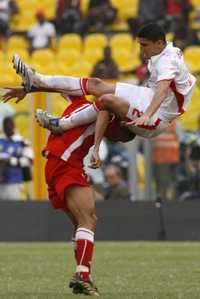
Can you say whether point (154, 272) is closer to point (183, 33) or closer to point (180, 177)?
point (180, 177)

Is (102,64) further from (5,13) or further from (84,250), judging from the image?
(84,250)

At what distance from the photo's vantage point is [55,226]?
1948 centimetres

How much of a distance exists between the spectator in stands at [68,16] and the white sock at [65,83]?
17692mm

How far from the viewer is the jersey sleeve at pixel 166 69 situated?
10555mm

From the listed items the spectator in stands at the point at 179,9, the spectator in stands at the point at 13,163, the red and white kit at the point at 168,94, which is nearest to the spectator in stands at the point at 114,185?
the spectator in stands at the point at 13,163

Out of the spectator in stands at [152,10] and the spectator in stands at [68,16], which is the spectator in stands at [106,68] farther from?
the spectator in stands at [68,16]

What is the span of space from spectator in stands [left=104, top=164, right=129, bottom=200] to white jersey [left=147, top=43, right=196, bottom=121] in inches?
350

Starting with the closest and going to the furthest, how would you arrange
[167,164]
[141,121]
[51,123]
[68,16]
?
[141,121] → [51,123] → [167,164] → [68,16]

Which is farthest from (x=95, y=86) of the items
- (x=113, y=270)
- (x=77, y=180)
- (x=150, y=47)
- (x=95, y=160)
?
(x=113, y=270)

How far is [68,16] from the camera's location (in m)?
28.9

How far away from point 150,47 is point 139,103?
0.51 meters

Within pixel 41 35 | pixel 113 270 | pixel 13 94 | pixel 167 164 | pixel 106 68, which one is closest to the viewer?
pixel 13 94

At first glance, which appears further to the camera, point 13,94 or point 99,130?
point 13,94

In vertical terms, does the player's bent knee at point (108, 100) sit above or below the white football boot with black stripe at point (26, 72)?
below
